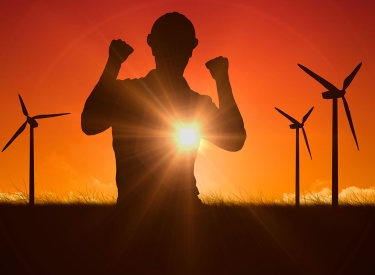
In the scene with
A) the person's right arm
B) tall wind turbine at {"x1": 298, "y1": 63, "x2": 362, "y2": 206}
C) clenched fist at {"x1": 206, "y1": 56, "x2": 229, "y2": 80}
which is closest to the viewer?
the person's right arm

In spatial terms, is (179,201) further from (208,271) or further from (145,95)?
(145,95)

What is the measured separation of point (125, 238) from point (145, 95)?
2.21 meters

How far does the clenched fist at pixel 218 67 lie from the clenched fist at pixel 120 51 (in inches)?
48.9

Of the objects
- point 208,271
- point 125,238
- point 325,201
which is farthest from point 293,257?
point 325,201

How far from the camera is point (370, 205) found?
664 inches

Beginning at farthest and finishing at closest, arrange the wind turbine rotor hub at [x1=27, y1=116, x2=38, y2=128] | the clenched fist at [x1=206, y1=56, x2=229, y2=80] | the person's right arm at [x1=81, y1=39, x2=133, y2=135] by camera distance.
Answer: the wind turbine rotor hub at [x1=27, y1=116, x2=38, y2=128], the clenched fist at [x1=206, y1=56, x2=229, y2=80], the person's right arm at [x1=81, y1=39, x2=133, y2=135]

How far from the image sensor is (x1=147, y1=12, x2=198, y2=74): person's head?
6637 millimetres

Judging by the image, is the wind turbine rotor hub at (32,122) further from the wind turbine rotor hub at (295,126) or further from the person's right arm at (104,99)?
the person's right arm at (104,99)

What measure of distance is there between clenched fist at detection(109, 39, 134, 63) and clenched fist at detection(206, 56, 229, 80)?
48.9 inches

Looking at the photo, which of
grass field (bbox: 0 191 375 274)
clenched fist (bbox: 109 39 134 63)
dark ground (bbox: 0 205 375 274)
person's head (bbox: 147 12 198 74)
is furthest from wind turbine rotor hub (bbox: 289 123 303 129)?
clenched fist (bbox: 109 39 134 63)

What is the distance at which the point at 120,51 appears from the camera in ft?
22.1

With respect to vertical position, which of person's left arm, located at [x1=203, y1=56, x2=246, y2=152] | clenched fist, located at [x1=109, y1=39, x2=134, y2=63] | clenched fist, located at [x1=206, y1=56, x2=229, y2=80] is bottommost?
person's left arm, located at [x1=203, y1=56, x2=246, y2=152]

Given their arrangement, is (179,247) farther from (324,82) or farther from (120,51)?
(324,82)

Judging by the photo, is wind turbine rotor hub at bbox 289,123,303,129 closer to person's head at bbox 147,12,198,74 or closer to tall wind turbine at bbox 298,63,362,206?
tall wind turbine at bbox 298,63,362,206
